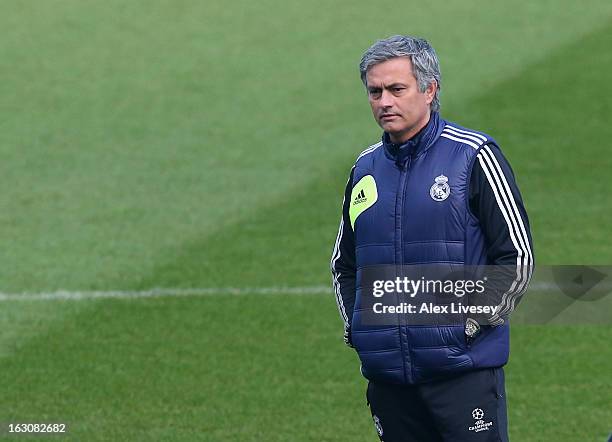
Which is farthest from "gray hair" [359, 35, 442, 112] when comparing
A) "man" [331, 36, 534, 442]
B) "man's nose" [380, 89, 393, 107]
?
"man's nose" [380, 89, 393, 107]

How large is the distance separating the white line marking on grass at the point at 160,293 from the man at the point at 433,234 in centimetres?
527

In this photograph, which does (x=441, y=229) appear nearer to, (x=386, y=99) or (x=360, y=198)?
(x=360, y=198)

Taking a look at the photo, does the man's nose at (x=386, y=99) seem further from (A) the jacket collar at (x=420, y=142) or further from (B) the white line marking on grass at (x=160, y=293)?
(B) the white line marking on grass at (x=160, y=293)

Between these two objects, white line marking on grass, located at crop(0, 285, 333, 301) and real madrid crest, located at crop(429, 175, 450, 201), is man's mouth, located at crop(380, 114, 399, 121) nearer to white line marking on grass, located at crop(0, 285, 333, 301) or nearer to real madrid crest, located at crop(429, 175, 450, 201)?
real madrid crest, located at crop(429, 175, 450, 201)

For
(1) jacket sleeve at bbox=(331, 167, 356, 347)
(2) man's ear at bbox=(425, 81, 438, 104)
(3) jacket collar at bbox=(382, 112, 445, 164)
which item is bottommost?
(1) jacket sleeve at bbox=(331, 167, 356, 347)

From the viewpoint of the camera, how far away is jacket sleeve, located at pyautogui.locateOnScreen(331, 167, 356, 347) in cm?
505

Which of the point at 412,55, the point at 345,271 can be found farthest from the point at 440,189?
the point at 345,271

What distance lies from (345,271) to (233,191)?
303 inches

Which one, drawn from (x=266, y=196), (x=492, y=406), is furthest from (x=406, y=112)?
(x=266, y=196)

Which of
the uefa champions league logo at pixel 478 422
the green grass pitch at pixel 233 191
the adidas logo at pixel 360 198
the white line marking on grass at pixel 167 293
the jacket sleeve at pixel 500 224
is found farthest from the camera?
the white line marking on grass at pixel 167 293

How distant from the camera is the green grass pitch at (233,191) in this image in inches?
317

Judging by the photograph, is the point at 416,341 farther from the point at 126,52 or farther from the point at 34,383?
the point at 126,52

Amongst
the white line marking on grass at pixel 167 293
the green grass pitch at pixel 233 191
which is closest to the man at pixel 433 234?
the green grass pitch at pixel 233 191

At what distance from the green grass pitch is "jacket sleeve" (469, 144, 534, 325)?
2860mm
